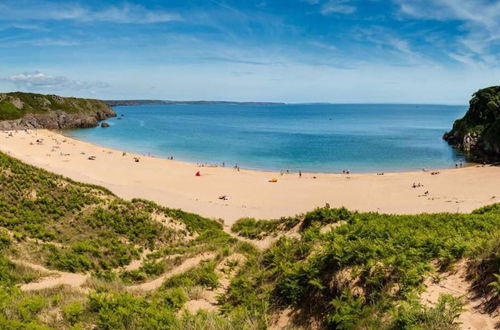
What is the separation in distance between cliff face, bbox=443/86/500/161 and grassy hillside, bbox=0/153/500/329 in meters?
56.0

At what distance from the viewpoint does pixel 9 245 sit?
49.5ft

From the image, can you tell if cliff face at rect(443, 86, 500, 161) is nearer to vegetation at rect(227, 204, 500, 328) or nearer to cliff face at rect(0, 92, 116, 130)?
vegetation at rect(227, 204, 500, 328)

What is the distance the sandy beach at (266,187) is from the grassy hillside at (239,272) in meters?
12.8

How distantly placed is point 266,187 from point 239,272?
32.3 m

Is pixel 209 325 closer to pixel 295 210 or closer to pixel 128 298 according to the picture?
pixel 128 298

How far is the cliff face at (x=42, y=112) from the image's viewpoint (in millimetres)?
110094

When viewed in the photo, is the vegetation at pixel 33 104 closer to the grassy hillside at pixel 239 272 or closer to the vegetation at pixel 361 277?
the grassy hillside at pixel 239 272

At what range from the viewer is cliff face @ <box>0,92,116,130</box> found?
11009cm

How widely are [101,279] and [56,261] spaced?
3.45 meters

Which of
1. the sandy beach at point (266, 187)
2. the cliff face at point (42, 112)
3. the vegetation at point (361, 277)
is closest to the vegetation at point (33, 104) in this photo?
the cliff face at point (42, 112)

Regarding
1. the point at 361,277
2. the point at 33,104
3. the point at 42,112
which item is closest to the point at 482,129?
the point at 361,277

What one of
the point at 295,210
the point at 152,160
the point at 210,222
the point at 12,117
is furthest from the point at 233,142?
the point at 12,117

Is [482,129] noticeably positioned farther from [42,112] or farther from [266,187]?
[42,112]

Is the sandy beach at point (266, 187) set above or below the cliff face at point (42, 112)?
below
